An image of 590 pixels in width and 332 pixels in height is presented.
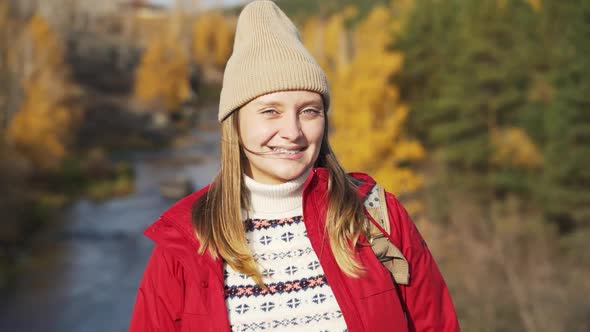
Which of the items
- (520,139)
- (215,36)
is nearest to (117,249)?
(520,139)

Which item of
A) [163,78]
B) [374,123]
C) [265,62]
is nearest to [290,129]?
[265,62]

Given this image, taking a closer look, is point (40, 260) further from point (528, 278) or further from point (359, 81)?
point (528, 278)

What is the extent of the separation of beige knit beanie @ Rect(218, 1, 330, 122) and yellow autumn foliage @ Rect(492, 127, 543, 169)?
1557 centimetres

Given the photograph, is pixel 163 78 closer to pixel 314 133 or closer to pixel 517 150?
pixel 517 150

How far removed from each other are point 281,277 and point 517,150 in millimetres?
16154

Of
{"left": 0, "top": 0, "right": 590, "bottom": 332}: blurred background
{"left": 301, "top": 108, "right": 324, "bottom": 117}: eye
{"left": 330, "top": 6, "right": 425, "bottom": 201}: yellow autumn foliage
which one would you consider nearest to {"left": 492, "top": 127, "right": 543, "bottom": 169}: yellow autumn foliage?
{"left": 0, "top": 0, "right": 590, "bottom": 332}: blurred background

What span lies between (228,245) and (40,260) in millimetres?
15880

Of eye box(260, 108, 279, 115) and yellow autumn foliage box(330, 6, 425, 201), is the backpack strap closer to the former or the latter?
eye box(260, 108, 279, 115)

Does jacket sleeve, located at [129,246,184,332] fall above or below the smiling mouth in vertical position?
below

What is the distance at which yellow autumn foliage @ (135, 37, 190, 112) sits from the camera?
33469mm

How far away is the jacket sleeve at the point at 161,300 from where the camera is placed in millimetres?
1506

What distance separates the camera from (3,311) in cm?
1271

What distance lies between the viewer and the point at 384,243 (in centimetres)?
162

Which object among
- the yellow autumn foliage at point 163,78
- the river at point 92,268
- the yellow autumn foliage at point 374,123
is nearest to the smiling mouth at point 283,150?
the river at point 92,268
